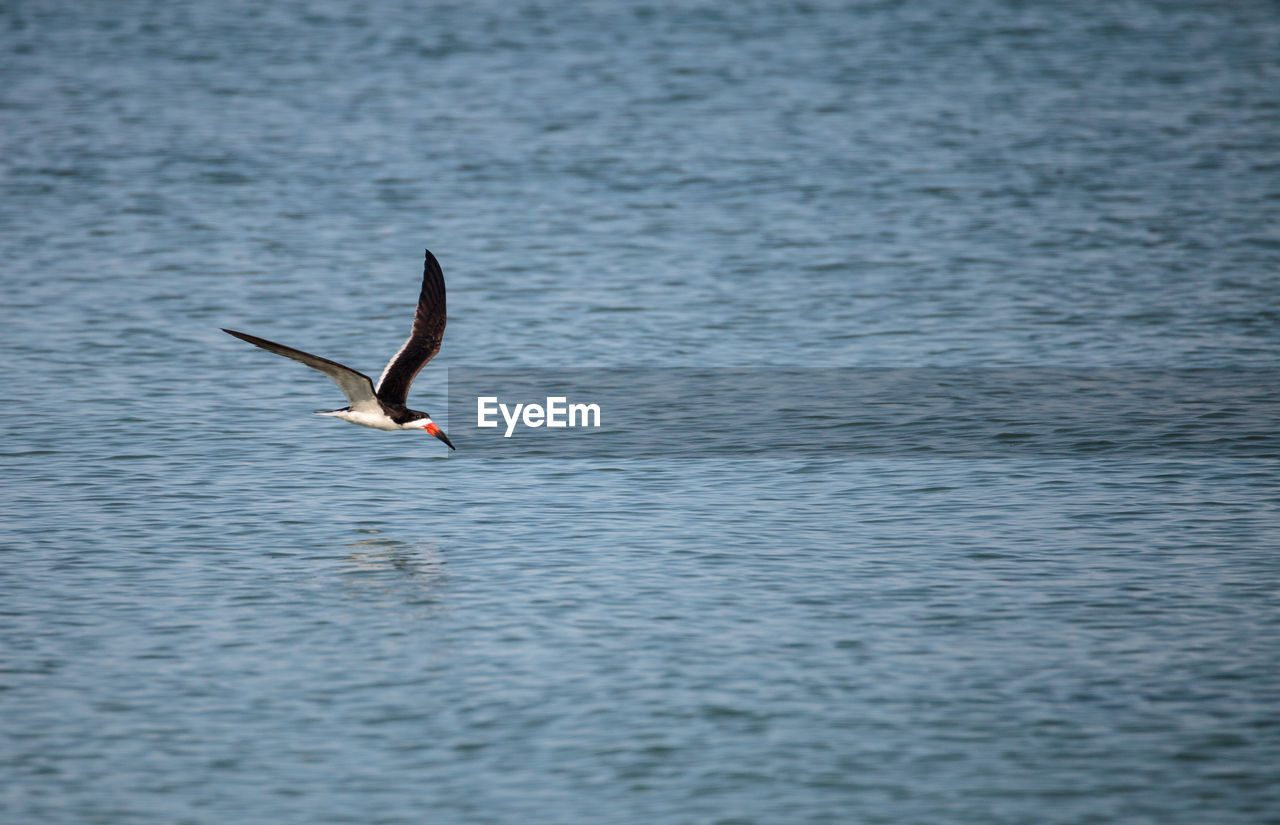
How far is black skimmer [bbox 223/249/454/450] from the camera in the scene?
14.5 m

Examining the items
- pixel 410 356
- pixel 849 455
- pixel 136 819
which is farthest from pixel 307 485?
pixel 136 819

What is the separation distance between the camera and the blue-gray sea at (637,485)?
34.5 ft

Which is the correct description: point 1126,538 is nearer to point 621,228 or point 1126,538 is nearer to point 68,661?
point 68,661

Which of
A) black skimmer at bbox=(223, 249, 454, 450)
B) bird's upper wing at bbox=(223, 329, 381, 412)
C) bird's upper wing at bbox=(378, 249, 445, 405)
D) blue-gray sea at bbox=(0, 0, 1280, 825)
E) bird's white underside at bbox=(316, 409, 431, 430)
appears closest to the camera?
blue-gray sea at bbox=(0, 0, 1280, 825)

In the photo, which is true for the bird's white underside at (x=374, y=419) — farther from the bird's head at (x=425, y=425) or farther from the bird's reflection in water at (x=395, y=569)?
the bird's reflection in water at (x=395, y=569)

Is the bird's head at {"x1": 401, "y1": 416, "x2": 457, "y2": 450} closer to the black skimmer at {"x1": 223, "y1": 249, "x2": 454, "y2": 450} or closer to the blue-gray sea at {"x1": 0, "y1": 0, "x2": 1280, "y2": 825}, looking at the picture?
the black skimmer at {"x1": 223, "y1": 249, "x2": 454, "y2": 450}

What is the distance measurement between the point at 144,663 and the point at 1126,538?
27.7ft

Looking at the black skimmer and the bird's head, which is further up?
the black skimmer

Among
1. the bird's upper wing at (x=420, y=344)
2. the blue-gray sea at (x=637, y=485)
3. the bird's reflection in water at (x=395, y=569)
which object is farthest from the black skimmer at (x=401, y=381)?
the bird's reflection in water at (x=395, y=569)

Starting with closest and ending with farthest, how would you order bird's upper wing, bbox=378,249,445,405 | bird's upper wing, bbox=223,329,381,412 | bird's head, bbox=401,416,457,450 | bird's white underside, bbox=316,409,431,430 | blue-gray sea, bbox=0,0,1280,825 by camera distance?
blue-gray sea, bbox=0,0,1280,825 < bird's upper wing, bbox=223,329,381,412 < bird's white underside, bbox=316,409,431,430 < bird's head, bbox=401,416,457,450 < bird's upper wing, bbox=378,249,445,405

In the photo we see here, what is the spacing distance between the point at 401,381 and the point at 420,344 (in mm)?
639

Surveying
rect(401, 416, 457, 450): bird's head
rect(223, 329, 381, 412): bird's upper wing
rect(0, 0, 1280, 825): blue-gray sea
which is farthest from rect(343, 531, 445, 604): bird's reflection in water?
rect(223, 329, 381, 412): bird's upper wing

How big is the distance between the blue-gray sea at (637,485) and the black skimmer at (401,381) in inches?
37.3

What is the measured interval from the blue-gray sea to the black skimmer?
95cm
